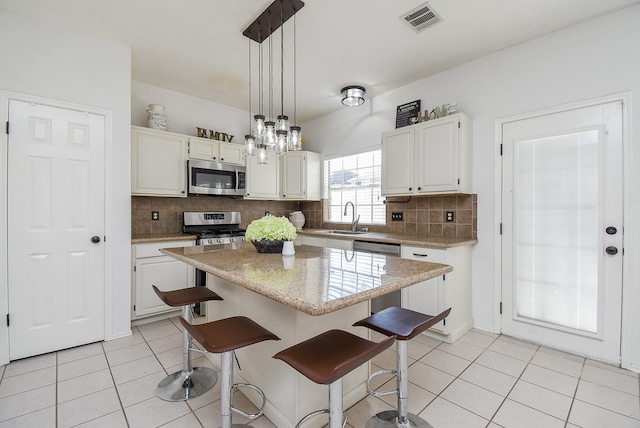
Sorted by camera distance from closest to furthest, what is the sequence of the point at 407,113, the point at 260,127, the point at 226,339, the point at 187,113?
the point at 226,339 < the point at 260,127 < the point at 407,113 < the point at 187,113

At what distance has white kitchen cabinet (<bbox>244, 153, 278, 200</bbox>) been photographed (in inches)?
165

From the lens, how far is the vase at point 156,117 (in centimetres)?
337

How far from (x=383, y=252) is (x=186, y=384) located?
209 centimetres

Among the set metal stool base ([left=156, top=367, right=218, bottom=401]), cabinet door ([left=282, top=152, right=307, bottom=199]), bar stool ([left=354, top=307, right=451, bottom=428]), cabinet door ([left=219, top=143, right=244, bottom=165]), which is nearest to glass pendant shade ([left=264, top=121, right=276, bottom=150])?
bar stool ([left=354, top=307, right=451, bottom=428])

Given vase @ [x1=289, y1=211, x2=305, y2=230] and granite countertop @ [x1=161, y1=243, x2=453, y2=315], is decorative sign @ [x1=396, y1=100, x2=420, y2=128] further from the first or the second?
granite countertop @ [x1=161, y1=243, x2=453, y2=315]

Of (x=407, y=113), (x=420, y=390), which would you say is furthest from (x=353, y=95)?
(x=420, y=390)

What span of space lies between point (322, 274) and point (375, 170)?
2.91 meters

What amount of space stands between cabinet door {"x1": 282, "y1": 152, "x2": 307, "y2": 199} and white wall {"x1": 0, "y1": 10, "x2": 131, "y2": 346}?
2.25m

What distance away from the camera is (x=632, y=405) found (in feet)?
5.85

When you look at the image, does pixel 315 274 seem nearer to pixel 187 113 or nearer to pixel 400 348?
pixel 400 348

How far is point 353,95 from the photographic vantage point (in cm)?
366

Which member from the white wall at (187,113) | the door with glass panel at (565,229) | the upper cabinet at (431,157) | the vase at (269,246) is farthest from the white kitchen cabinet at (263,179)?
the door with glass panel at (565,229)

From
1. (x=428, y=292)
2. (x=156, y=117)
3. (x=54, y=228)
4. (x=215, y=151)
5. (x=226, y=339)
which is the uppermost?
(x=156, y=117)

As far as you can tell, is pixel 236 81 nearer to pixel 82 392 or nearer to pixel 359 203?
pixel 359 203
